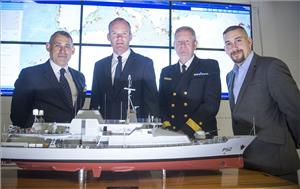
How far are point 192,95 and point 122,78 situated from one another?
0.39 m

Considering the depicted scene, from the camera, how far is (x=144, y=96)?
1378 mm

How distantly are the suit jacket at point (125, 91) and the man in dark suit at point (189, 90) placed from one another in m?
0.07

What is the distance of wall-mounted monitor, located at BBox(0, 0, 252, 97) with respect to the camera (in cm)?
133

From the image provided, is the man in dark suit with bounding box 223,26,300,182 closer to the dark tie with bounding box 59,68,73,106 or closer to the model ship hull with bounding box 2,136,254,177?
the model ship hull with bounding box 2,136,254,177

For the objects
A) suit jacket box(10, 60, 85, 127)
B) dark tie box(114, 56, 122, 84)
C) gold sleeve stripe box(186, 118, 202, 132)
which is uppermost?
dark tie box(114, 56, 122, 84)

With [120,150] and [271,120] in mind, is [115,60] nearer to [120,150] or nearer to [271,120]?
[120,150]

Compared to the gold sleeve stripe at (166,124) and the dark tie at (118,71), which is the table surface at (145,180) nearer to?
the gold sleeve stripe at (166,124)

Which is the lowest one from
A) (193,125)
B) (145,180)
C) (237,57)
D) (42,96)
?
(145,180)

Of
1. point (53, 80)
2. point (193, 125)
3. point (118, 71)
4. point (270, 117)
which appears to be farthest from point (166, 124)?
point (53, 80)

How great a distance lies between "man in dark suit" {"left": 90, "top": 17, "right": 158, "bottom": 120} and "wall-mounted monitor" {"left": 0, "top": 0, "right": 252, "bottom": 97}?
3cm

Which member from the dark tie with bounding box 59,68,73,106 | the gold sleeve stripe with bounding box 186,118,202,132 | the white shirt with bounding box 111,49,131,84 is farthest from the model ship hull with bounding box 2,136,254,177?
the white shirt with bounding box 111,49,131,84

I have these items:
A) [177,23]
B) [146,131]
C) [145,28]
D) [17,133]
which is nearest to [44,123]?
[17,133]

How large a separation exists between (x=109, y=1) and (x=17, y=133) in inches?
32.7

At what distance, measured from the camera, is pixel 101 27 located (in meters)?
Answer: 1.38
